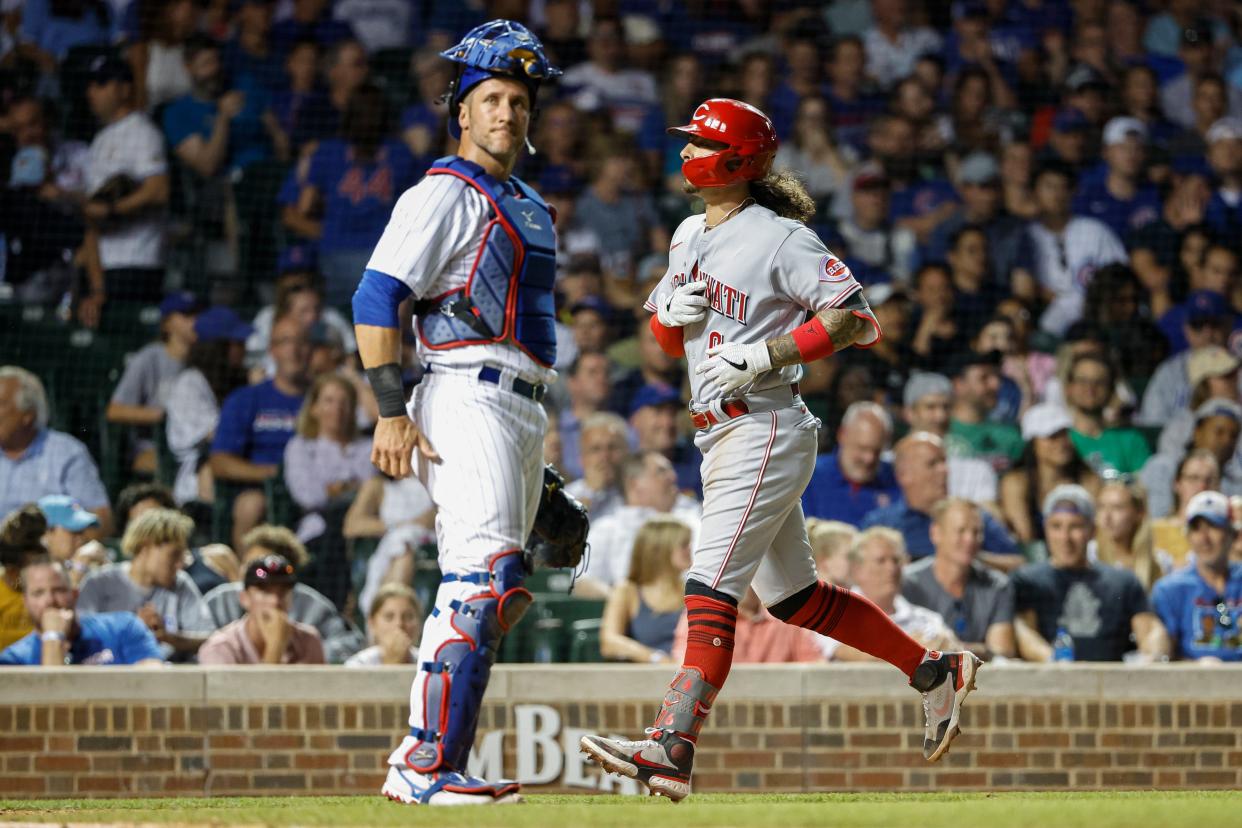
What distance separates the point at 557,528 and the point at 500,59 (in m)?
1.22

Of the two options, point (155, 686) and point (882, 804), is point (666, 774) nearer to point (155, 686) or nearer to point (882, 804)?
point (882, 804)

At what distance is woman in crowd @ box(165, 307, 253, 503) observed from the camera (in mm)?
8547

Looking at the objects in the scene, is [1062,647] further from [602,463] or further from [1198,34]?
[1198,34]

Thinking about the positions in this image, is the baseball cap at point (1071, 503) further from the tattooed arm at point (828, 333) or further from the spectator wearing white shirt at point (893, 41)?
the spectator wearing white shirt at point (893, 41)

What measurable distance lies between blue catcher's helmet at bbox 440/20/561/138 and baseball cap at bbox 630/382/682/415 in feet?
13.8

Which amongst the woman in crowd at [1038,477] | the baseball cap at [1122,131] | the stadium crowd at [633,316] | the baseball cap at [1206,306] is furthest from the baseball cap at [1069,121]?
the woman in crowd at [1038,477]

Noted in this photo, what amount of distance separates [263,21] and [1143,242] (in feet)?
18.1

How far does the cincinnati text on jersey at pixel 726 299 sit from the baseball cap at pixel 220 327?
5.28m

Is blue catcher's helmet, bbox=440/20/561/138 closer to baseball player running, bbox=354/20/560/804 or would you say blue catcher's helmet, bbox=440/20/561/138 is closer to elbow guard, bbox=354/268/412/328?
baseball player running, bbox=354/20/560/804

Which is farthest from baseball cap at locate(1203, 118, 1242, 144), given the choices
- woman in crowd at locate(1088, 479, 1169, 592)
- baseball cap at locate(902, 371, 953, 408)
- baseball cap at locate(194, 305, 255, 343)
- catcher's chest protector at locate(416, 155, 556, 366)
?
catcher's chest protector at locate(416, 155, 556, 366)

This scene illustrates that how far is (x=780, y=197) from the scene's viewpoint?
450cm

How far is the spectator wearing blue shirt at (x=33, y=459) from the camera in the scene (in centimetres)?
819

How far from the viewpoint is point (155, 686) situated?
623 cm

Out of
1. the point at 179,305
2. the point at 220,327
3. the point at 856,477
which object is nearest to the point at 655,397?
the point at 856,477
